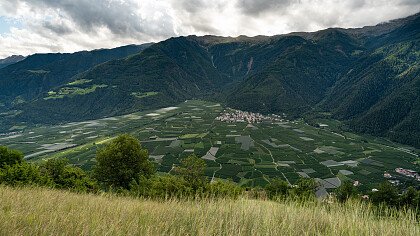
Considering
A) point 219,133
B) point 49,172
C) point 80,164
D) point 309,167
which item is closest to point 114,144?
point 49,172

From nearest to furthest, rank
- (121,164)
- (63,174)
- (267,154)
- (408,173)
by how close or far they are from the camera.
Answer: (63,174) < (121,164) < (408,173) < (267,154)

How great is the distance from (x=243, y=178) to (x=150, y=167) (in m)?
65.3

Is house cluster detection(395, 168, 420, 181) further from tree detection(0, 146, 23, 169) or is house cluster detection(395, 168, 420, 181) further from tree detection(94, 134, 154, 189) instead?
tree detection(0, 146, 23, 169)

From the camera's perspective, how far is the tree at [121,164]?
43406 mm

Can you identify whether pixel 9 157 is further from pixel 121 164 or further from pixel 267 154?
pixel 267 154

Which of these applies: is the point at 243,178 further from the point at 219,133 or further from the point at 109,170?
the point at 219,133

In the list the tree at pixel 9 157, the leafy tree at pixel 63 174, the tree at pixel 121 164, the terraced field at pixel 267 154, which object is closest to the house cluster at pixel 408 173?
the terraced field at pixel 267 154

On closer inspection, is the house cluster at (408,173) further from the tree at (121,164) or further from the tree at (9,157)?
the tree at (9,157)

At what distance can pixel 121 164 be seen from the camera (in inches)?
1741

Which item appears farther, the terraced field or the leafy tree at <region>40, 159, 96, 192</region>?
the terraced field

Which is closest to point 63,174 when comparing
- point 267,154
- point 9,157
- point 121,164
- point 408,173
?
point 9,157

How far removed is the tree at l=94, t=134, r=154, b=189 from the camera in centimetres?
4341

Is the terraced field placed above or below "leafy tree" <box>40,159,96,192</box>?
below

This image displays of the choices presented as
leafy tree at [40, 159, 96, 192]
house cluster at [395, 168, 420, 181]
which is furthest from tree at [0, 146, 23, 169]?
house cluster at [395, 168, 420, 181]
